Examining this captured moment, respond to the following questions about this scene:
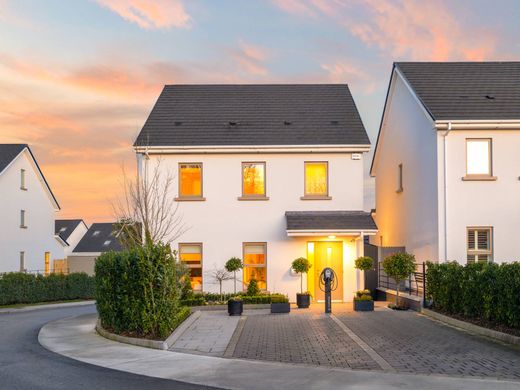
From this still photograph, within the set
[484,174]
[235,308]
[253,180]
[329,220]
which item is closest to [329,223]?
[329,220]

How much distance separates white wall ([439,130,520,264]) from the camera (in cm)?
2294

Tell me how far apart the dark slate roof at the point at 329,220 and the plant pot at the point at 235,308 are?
4.04 m

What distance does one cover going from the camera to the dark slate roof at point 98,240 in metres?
69.7

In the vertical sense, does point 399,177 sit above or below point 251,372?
above

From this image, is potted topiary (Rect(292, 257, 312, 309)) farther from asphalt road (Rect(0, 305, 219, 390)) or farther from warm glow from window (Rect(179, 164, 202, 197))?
asphalt road (Rect(0, 305, 219, 390))

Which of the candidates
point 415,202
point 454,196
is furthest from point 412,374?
point 415,202

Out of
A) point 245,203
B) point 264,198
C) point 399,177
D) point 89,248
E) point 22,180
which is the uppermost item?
point 22,180

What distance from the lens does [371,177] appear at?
33.3m

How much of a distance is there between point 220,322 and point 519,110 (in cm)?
1278

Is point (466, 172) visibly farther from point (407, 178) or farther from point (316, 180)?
point (316, 180)

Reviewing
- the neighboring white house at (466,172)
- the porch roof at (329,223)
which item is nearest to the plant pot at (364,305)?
the neighboring white house at (466,172)

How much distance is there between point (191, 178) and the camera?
25.9 metres

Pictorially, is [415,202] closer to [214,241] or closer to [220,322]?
[214,241]

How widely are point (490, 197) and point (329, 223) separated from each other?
5.69m
